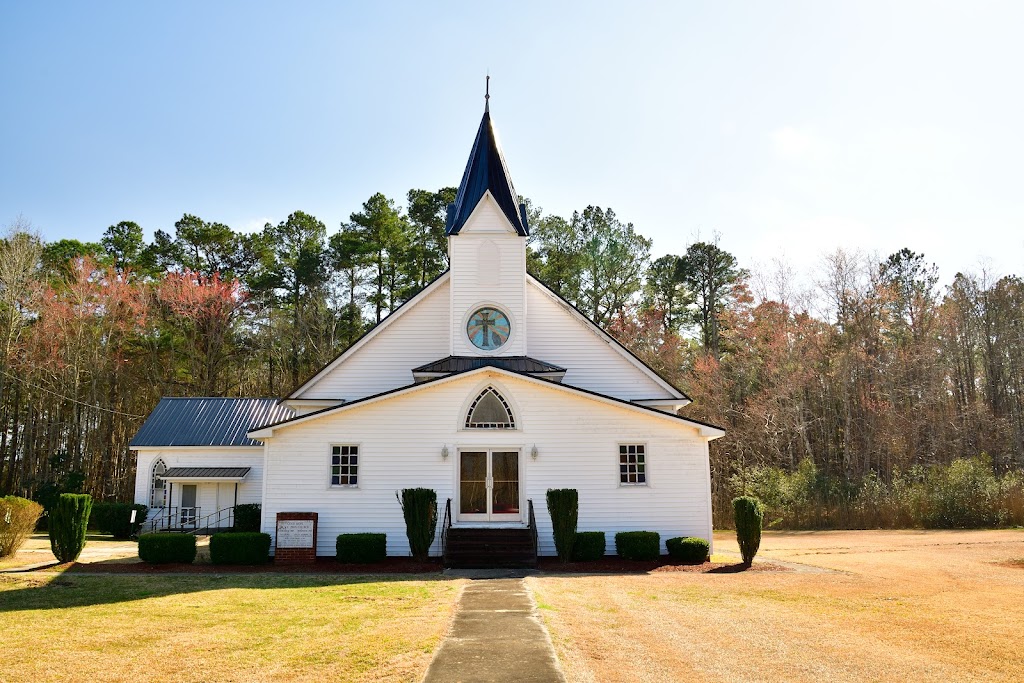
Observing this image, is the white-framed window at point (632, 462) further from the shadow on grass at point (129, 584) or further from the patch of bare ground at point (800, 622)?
the shadow on grass at point (129, 584)

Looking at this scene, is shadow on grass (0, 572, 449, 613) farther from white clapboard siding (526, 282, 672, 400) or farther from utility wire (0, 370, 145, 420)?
utility wire (0, 370, 145, 420)

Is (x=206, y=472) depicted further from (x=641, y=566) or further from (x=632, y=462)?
(x=641, y=566)

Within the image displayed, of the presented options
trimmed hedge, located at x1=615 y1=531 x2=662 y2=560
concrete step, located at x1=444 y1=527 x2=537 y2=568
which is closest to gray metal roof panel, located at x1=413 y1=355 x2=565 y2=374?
concrete step, located at x1=444 y1=527 x2=537 y2=568

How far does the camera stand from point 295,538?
19.0 meters

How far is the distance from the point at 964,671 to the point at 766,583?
7.14m

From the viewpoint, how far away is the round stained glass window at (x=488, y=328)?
23.7 meters

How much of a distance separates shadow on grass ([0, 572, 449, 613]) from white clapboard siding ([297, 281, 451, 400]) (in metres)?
7.82

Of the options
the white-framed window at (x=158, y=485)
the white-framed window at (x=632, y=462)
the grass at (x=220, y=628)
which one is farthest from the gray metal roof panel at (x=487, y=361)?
the white-framed window at (x=158, y=485)

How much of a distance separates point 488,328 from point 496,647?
15.7m

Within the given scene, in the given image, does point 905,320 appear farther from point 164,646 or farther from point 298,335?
point 164,646

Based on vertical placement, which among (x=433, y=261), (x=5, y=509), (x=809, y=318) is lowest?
(x=5, y=509)

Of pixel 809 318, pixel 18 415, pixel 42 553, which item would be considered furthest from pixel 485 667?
pixel 18 415

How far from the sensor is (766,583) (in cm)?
1506

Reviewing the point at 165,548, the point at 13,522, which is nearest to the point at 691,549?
the point at 165,548
